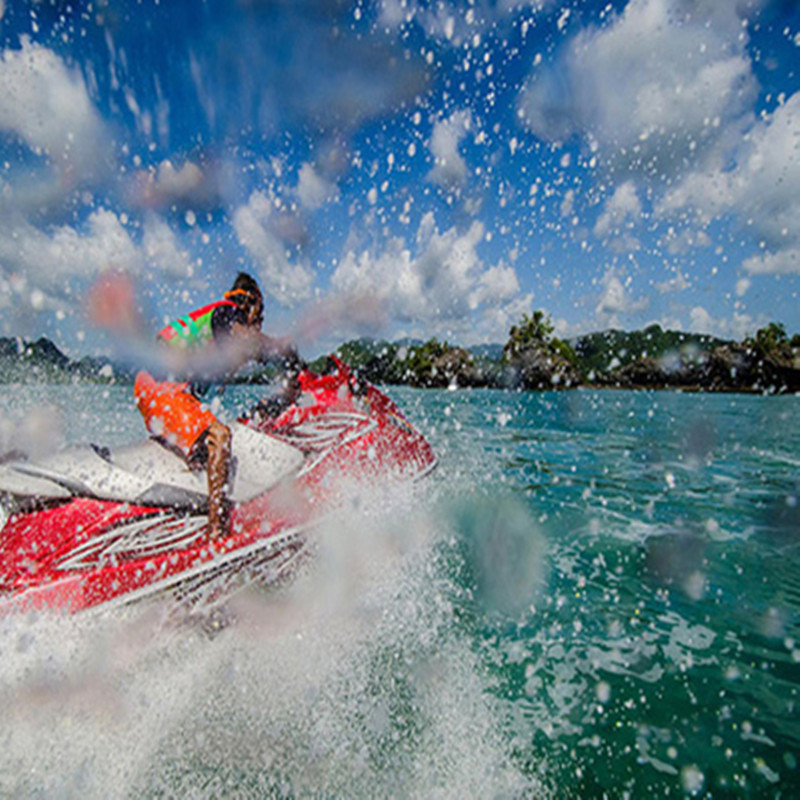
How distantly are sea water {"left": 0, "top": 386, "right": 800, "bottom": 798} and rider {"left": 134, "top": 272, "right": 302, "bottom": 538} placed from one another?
555mm

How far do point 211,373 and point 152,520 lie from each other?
0.98m

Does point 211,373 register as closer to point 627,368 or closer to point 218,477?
point 218,477

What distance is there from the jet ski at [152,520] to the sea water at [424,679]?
0.48ft

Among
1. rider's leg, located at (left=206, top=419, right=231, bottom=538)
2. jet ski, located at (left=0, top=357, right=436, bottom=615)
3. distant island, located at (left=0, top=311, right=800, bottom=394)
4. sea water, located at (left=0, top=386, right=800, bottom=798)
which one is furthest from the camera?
distant island, located at (left=0, top=311, right=800, bottom=394)

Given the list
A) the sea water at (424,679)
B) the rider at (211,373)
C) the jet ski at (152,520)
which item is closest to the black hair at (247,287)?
the rider at (211,373)

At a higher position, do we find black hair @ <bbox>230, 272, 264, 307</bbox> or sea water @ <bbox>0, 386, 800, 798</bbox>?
black hair @ <bbox>230, 272, 264, 307</bbox>

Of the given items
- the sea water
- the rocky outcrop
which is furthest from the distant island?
the sea water

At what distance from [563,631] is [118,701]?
99.8 inches

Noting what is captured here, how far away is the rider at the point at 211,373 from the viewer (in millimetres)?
2705

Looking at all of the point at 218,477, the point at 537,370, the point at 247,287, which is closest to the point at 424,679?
the point at 218,477

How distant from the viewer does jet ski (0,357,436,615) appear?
2.31 m

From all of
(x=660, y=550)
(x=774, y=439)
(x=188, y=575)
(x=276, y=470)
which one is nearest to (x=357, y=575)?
(x=276, y=470)

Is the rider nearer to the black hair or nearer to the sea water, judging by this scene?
the black hair

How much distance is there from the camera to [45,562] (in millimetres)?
2303
